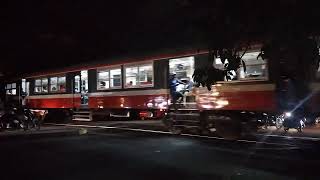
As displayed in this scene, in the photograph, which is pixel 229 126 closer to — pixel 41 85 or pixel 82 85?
pixel 82 85

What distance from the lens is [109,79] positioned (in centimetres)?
2303

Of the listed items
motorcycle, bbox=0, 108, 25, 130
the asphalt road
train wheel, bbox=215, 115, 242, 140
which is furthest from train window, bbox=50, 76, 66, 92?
train wheel, bbox=215, 115, 242, 140

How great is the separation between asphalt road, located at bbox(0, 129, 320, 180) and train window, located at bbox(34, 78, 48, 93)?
12711mm

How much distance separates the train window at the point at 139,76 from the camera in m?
20.1

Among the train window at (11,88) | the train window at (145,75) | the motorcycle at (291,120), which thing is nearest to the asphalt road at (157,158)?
the motorcycle at (291,120)

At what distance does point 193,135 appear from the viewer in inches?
719

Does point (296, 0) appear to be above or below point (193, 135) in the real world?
above

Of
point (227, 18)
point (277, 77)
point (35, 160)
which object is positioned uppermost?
point (227, 18)

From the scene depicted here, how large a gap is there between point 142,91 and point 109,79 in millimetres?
3051

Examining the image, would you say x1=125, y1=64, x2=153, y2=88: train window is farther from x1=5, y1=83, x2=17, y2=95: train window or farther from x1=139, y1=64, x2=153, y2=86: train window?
x1=5, y1=83, x2=17, y2=95: train window

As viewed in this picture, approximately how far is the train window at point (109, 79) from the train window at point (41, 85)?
294 inches

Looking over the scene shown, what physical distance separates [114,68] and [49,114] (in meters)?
9.66

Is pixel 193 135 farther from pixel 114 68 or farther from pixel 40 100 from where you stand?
pixel 40 100

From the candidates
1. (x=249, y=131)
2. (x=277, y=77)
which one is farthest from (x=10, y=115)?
(x=277, y=77)
